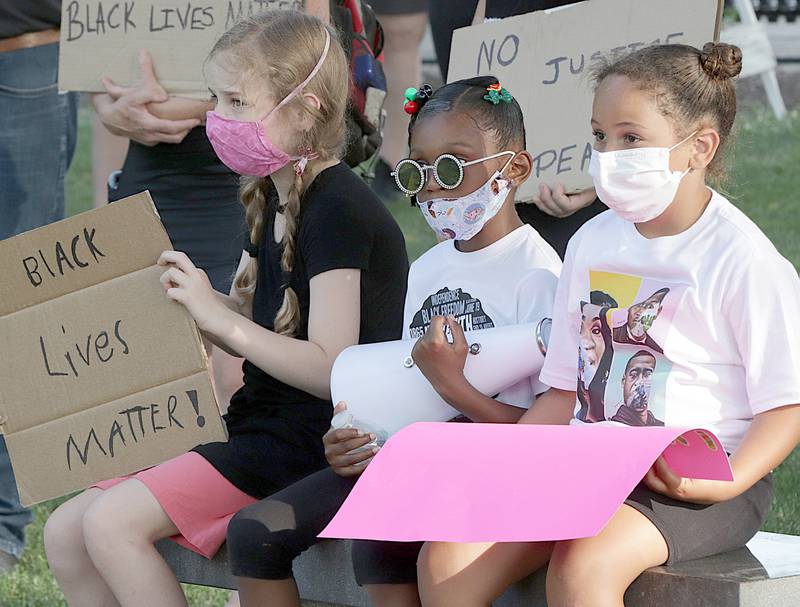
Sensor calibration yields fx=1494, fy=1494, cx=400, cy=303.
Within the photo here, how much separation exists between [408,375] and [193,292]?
1.82 feet

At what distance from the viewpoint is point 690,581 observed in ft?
8.05

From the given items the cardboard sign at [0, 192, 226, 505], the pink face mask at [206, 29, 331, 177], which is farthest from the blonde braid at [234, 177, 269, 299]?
the cardboard sign at [0, 192, 226, 505]

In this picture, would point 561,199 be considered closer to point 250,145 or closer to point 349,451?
point 250,145

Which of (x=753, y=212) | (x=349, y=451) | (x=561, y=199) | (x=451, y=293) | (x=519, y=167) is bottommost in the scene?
(x=753, y=212)

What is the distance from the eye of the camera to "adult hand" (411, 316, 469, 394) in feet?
9.43

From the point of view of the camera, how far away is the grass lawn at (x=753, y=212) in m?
4.20

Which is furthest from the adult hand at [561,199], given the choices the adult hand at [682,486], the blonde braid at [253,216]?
the adult hand at [682,486]

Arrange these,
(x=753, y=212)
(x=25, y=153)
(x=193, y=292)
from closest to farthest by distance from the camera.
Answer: (x=193, y=292) < (x=25, y=153) < (x=753, y=212)

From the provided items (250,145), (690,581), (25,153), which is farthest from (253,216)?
(690,581)

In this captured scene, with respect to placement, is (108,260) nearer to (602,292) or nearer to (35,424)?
(35,424)

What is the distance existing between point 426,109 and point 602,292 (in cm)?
65

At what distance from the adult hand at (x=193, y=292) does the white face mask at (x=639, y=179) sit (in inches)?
36.7

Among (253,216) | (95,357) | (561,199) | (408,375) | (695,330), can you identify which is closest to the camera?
(695,330)

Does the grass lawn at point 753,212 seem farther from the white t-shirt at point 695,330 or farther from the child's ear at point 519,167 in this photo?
the white t-shirt at point 695,330
